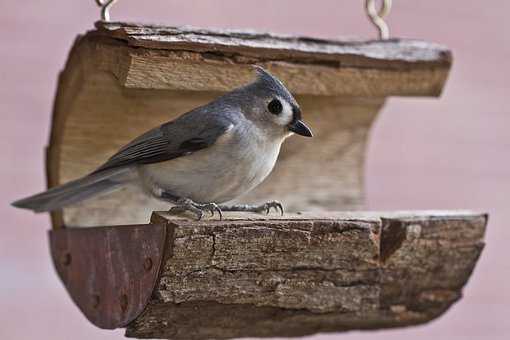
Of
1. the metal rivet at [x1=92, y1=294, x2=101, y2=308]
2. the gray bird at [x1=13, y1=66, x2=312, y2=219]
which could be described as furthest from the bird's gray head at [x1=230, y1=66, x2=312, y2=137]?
the metal rivet at [x1=92, y1=294, x2=101, y2=308]

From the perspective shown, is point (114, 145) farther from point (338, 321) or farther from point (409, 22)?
point (409, 22)

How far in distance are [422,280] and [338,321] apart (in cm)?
19

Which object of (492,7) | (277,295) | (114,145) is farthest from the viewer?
(492,7)

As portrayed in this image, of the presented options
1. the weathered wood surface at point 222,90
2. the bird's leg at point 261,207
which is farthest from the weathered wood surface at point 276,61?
the bird's leg at point 261,207

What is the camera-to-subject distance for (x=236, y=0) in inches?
125

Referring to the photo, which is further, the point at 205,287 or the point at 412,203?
the point at 412,203

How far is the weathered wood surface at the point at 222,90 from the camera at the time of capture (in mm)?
1803

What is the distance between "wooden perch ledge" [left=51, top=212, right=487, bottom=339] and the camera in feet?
5.32

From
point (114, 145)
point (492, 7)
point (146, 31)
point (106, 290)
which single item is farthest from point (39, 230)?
point (492, 7)

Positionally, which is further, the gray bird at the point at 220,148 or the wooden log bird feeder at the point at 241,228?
the gray bird at the point at 220,148

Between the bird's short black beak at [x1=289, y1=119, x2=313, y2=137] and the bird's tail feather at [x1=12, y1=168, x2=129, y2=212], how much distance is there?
0.37 meters

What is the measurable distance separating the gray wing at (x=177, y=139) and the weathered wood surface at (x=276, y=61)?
9 centimetres

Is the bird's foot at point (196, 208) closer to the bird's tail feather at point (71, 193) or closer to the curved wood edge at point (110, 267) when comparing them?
the curved wood edge at point (110, 267)

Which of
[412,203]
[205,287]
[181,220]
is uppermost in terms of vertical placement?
[181,220]
